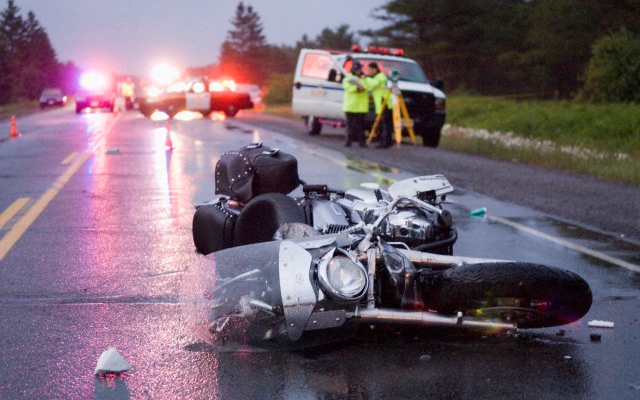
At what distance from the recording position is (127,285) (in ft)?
24.1

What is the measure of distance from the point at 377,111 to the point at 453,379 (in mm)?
18113

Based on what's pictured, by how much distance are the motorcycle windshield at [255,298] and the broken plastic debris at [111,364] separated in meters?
0.40

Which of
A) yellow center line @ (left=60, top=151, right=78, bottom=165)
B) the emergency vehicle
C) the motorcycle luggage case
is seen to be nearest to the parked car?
the emergency vehicle

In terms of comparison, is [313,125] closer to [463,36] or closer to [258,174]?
[258,174]

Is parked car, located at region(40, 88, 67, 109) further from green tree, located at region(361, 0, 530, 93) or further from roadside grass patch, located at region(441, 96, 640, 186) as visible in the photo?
roadside grass patch, located at region(441, 96, 640, 186)

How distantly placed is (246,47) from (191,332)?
14408cm

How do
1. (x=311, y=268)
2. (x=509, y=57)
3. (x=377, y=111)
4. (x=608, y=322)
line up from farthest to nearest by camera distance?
(x=509, y=57) → (x=377, y=111) → (x=608, y=322) → (x=311, y=268)

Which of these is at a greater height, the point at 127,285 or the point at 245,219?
the point at 245,219

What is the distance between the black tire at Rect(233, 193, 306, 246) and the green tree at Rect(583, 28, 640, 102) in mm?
38296

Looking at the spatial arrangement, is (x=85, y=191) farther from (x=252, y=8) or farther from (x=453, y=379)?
(x=252, y=8)

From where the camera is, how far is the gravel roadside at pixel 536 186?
11695 mm

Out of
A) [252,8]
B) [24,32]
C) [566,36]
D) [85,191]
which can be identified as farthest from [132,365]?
[252,8]

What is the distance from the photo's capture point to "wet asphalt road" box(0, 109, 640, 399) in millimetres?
4936

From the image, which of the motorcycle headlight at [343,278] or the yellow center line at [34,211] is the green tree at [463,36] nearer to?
the yellow center line at [34,211]
